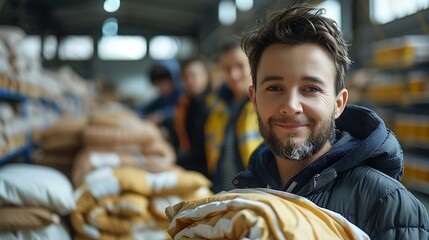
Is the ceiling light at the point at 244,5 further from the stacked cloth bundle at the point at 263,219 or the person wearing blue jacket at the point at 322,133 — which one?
the stacked cloth bundle at the point at 263,219

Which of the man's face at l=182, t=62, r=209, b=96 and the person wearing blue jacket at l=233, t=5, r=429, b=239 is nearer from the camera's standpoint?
the person wearing blue jacket at l=233, t=5, r=429, b=239

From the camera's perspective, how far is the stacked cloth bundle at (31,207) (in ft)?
6.39

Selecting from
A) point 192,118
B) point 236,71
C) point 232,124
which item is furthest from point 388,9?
point 232,124

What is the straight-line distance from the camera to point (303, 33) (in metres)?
1.13

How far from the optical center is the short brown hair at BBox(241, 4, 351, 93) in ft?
3.68

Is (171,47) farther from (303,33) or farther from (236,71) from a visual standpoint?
(303,33)

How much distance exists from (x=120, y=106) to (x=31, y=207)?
5.00m

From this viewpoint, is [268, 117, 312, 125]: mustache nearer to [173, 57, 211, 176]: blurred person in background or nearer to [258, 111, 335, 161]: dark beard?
[258, 111, 335, 161]: dark beard

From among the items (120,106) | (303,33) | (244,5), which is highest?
(244,5)

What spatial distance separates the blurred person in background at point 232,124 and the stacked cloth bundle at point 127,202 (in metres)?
0.24

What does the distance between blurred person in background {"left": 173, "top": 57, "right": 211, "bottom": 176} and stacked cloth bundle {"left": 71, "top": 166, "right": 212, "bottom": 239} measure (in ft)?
4.05

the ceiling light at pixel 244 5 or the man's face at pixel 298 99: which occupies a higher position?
the ceiling light at pixel 244 5

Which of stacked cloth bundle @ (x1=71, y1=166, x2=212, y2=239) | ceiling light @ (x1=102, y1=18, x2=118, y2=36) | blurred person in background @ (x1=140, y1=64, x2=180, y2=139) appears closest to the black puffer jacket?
stacked cloth bundle @ (x1=71, y1=166, x2=212, y2=239)

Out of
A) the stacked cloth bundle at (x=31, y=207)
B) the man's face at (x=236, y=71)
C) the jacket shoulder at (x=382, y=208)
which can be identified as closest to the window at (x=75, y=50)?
the man's face at (x=236, y=71)
